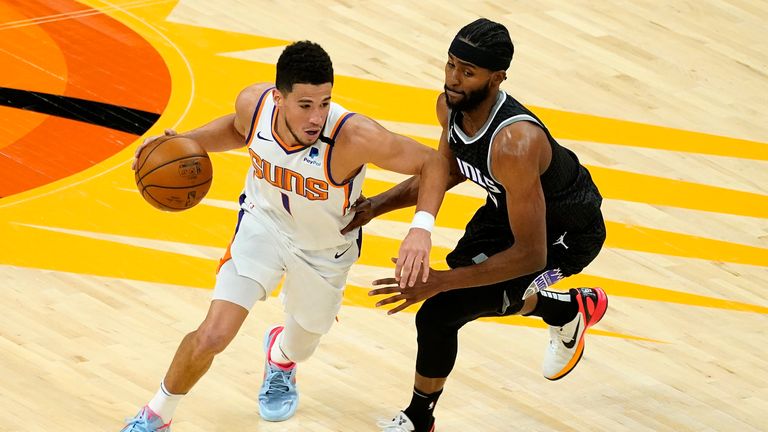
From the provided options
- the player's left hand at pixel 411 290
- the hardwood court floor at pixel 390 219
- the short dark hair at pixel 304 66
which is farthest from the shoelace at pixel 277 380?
→ the short dark hair at pixel 304 66

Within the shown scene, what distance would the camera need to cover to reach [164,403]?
5.31 metres

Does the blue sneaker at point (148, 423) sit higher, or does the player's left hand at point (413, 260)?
the player's left hand at point (413, 260)

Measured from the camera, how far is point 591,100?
376 inches

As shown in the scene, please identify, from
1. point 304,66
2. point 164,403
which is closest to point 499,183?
point 304,66

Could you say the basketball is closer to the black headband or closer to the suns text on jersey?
the suns text on jersey

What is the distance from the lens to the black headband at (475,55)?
5215mm

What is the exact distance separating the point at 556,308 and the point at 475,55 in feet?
5.09

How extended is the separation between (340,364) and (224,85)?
10.4 ft

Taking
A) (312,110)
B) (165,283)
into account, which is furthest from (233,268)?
(165,283)

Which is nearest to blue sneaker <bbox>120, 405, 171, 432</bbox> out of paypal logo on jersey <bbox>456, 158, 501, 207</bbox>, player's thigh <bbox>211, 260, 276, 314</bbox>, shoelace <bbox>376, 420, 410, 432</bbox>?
player's thigh <bbox>211, 260, 276, 314</bbox>

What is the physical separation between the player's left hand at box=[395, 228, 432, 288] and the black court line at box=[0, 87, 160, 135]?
3.71 meters

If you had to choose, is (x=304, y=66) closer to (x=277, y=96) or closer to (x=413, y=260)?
(x=277, y=96)

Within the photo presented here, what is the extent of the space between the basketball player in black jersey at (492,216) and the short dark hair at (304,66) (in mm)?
502

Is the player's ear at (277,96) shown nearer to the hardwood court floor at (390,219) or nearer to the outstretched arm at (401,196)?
the outstretched arm at (401,196)
